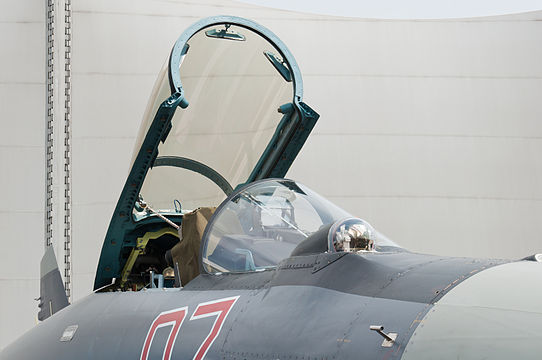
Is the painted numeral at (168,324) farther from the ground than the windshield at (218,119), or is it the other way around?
the windshield at (218,119)

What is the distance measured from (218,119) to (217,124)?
2.0 inches

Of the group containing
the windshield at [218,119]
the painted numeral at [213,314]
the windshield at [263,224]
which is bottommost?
the painted numeral at [213,314]

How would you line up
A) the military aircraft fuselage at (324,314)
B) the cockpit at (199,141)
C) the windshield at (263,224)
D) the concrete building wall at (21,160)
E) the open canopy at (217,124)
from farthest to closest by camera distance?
1. the concrete building wall at (21,160)
2. the open canopy at (217,124)
3. the cockpit at (199,141)
4. the windshield at (263,224)
5. the military aircraft fuselage at (324,314)

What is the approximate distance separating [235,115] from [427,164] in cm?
961

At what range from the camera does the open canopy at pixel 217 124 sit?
5.91 m

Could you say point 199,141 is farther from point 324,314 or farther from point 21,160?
point 21,160

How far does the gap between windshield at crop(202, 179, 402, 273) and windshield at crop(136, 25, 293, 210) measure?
2.06 meters

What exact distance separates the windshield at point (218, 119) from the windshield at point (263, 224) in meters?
2.06

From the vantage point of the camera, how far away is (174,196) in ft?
21.3

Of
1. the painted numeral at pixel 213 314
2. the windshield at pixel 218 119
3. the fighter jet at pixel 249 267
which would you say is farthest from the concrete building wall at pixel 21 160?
the painted numeral at pixel 213 314

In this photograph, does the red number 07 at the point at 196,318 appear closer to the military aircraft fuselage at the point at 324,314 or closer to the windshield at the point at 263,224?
the military aircraft fuselage at the point at 324,314

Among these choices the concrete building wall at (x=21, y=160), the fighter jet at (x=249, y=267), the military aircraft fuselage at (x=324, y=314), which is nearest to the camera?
the military aircraft fuselage at (x=324, y=314)

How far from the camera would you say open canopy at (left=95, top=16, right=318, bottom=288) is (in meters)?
5.91

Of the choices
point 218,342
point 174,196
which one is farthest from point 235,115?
point 218,342
